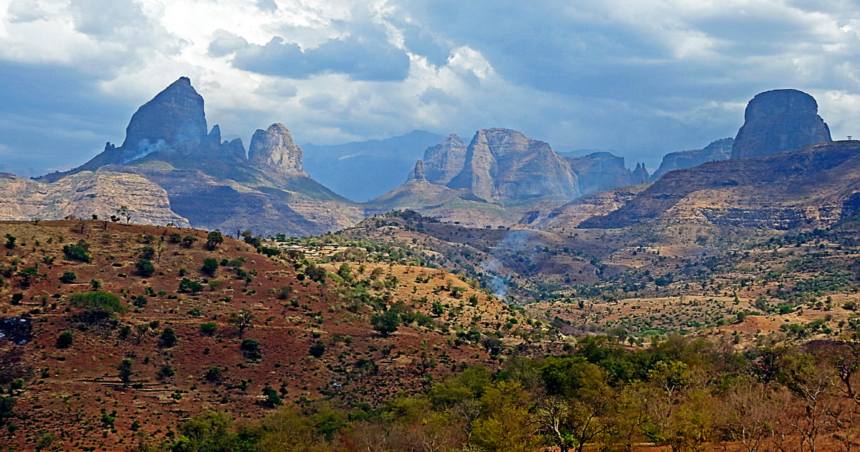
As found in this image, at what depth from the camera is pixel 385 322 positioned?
116125 millimetres

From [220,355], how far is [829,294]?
13529 centimetres

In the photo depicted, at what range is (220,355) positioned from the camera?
9812cm

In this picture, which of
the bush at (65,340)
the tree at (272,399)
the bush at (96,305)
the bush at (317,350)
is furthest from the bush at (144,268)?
the tree at (272,399)

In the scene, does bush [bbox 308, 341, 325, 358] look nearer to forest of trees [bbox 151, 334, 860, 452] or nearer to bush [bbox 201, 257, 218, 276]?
forest of trees [bbox 151, 334, 860, 452]

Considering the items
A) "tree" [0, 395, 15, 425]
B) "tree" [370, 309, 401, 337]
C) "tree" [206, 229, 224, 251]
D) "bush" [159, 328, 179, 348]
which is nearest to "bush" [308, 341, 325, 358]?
"tree" [370, 309, 401, 337]

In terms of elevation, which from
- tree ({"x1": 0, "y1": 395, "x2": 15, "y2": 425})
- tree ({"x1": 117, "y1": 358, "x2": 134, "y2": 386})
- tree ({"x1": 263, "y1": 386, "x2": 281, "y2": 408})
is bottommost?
tree ({"x1": 263, "y1": 386, "x2": 281, "y2": 408})

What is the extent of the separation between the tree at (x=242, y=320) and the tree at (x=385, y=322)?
66.9 feet

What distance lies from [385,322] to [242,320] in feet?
76.0

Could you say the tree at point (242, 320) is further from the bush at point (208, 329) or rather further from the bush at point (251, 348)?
the bush at point (208, 329)

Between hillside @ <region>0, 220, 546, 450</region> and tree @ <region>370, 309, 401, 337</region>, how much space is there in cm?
115

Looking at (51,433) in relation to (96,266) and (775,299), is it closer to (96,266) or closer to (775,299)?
(96,266)

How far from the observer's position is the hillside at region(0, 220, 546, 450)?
82.2m

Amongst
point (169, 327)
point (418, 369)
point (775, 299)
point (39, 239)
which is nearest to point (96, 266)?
point (39, 239)

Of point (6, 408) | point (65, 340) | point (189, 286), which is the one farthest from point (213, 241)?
point (6, 408)
